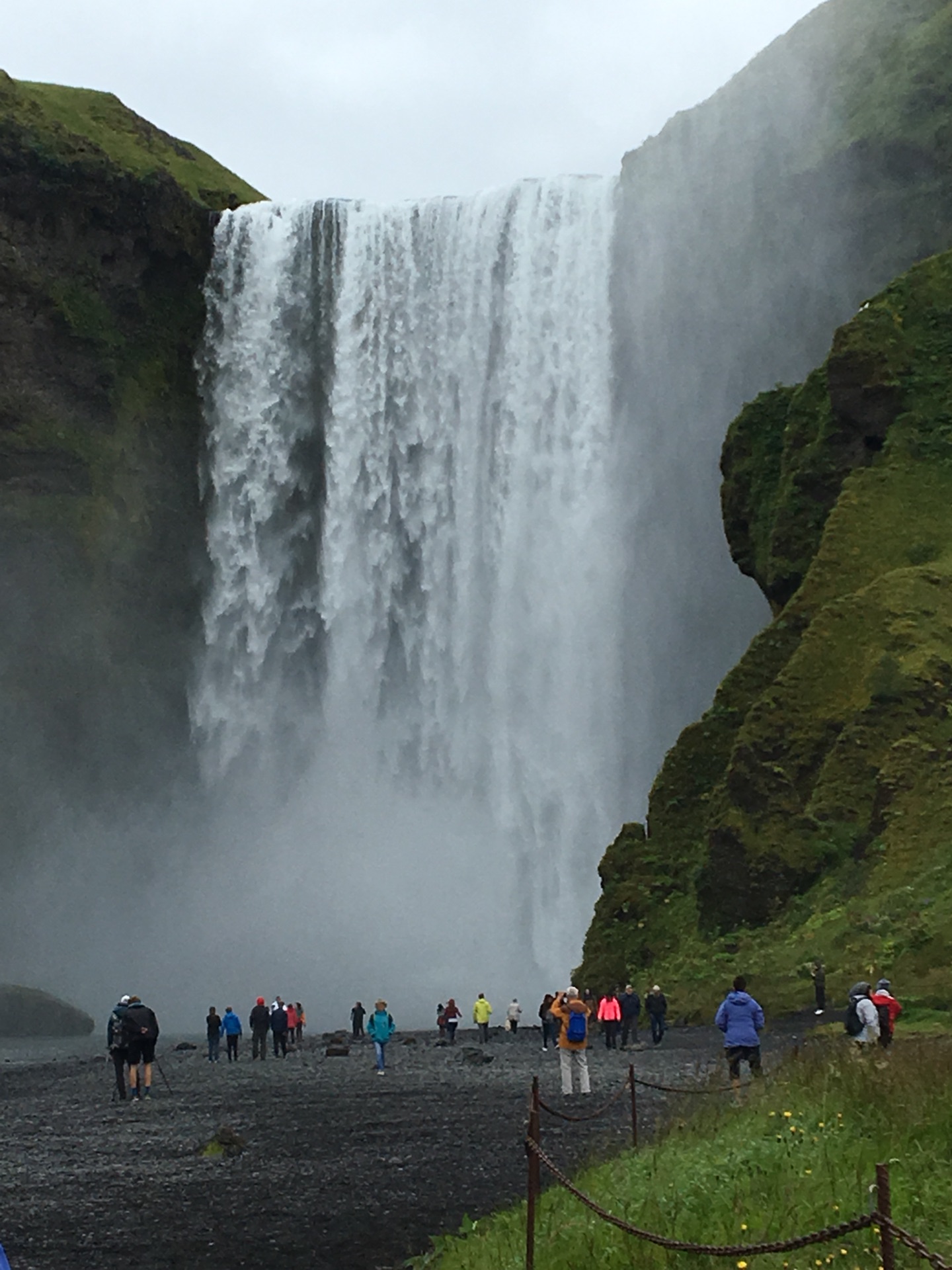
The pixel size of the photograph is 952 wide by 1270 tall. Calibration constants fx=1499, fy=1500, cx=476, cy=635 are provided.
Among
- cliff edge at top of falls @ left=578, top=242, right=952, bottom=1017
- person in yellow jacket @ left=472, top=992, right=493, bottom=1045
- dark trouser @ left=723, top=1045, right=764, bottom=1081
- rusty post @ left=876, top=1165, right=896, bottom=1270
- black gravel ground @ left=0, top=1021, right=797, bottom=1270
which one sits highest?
cliff edge at top of falls @ left=578, top=242, right=952, bottom=1017

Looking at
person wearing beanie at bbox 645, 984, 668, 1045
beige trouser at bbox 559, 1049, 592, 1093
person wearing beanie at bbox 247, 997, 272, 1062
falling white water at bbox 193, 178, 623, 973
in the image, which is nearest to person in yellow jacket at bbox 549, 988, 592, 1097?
beige trouser at bbox 559, 1049, 592, 1093

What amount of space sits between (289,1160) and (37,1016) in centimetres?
3899

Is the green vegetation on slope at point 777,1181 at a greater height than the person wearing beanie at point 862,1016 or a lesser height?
lesser

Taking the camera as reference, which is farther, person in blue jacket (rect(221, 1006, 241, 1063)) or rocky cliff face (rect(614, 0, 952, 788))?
rocky cliff face (rect(614, 0, 952, 788))

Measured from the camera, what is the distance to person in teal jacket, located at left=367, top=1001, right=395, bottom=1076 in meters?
26.6

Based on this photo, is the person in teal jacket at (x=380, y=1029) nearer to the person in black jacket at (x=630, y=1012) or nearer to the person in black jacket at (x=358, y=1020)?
the person in black jacket at (x=630, y=1012)

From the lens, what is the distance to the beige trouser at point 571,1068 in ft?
65.2

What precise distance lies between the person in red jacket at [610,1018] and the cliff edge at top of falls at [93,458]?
35439mm

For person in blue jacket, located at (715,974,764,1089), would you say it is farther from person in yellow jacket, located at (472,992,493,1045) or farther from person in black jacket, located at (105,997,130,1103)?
person in yellow jacket, located at (472,992,493,1045)

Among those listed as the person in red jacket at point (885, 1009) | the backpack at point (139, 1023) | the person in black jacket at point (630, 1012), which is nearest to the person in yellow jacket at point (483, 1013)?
the person in black jacket at point (630, 1012)

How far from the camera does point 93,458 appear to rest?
59.5 meters

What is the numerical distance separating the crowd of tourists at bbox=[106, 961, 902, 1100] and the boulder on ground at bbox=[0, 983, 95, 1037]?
1603 cm

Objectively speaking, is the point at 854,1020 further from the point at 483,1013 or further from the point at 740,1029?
the point at 483,1013

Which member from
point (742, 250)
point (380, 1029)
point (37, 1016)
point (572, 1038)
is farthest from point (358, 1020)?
point (742, 250)
